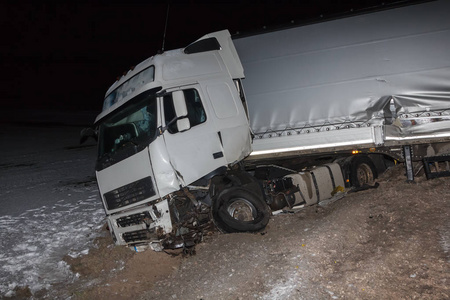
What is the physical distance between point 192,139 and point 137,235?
1701 mm

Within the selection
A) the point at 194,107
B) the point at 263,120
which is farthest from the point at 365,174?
the point at 194,107

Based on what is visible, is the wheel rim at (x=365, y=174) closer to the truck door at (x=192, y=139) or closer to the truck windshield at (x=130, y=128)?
the truck door at (x=192, y=139)

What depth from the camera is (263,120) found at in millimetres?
7762

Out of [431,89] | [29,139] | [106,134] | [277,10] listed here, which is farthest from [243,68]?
[277,10]

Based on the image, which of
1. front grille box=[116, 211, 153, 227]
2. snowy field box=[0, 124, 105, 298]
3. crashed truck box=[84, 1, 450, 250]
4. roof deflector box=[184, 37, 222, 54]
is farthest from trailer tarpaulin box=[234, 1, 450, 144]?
snowy field box=[0, 124, 105, 298]

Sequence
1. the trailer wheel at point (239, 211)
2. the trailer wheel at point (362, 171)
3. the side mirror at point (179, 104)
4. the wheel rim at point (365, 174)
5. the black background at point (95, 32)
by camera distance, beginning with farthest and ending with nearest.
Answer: the black background at point (95, 32)
the wheel rim at point (365, 174)
the trailer wheel at point (362, 171)
the trailer wheel at point (239, 211)
the side mirror at point (179, 104)

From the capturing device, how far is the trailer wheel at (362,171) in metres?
8.23

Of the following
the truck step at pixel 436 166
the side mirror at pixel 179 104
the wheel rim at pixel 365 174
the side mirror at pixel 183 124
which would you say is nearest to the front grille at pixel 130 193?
the side mirror at pixel 183 124

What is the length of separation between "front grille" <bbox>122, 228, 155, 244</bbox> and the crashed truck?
18mm

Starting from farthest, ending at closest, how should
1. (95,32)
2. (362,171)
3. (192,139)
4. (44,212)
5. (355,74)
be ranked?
(95,32) → (44,212) → (362,171) → (355,74) → (192,139)

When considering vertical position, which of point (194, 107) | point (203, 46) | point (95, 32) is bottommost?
point (194, 107)

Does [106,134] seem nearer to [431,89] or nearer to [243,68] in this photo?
[243,68]

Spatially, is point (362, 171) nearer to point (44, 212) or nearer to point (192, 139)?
point (192, 139)

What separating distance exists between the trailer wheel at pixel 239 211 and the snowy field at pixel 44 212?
2.46 m
